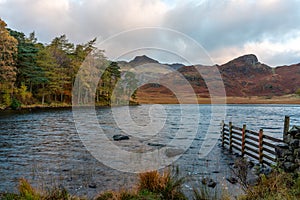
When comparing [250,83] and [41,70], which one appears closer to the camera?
[41,70]

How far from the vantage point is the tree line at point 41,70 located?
37.2 meters

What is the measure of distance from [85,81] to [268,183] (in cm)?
4874

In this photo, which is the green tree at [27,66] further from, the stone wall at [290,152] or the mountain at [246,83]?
the mountain at [246,83]

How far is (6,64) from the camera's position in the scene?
37.2m

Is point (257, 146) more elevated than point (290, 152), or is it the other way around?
point (290, 152)

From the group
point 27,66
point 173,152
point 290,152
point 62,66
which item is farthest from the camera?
point 62,66

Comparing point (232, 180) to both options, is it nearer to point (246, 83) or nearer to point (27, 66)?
point (27, 66)

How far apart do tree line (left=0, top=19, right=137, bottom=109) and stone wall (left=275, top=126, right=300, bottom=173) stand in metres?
37.9

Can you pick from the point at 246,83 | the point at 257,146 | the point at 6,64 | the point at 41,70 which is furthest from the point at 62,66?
the point at 246,83

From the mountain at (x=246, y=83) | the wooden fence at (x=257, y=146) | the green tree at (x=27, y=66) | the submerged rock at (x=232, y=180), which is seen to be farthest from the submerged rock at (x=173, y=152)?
the mountain at (x=246, y=83)

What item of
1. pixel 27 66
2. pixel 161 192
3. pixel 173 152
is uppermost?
pixel 27 66

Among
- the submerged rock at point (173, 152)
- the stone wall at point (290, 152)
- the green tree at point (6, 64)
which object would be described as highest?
the green tree at point (6, 64)

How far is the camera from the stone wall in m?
7.11

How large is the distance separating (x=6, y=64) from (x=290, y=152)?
3998 cm
